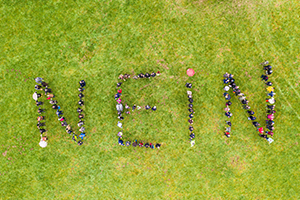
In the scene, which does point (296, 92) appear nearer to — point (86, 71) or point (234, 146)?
point (234, 146)

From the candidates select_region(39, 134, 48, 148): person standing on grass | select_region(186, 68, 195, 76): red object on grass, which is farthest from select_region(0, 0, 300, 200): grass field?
select_region(39, 134, 48, 148): person standing on grass

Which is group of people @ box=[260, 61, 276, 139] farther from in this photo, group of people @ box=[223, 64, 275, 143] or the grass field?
the grass field

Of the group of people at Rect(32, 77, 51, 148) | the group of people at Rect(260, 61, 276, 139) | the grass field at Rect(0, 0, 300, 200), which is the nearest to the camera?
the group of people at Rect(260, 61, 276, 139)

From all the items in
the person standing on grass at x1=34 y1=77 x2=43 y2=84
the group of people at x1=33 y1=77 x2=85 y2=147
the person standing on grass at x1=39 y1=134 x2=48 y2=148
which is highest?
the person standing on grass at x1=34 y1=77 x2=43 y2=84

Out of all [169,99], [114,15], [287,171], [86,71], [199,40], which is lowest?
[287,171]

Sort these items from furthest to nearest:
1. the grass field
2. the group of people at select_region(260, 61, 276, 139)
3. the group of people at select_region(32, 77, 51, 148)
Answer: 1. the grass field
2. the group of people at select_region(32, 77, 51, 148)
3. the group of people at select_region(260, 61, 276, 139)

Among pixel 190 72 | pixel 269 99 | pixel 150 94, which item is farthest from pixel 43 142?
pixel 269 99

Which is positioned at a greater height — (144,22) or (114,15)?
(114,15)

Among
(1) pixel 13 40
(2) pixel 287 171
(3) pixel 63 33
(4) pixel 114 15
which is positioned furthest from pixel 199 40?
(1) pixel 13 40

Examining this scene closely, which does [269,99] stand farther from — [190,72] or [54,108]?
[54,108]
